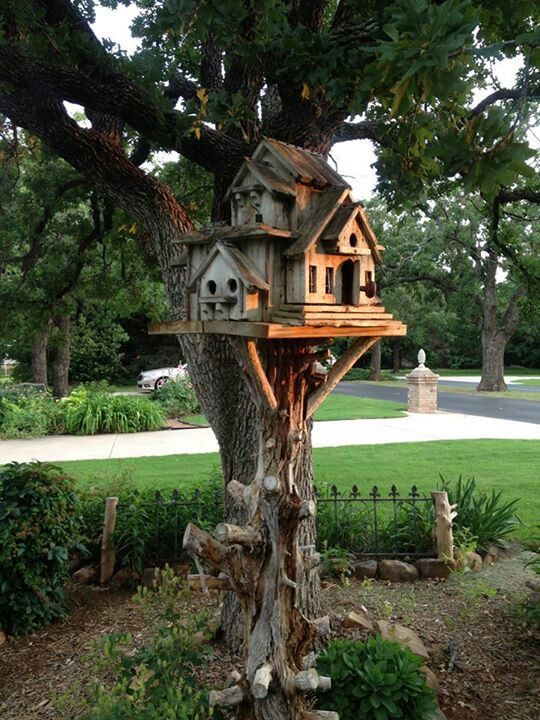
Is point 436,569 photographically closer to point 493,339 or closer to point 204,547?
point 204,547

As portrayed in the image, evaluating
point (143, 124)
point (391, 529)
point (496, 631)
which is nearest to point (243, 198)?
point (143, 124)

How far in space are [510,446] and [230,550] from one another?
10.7 m

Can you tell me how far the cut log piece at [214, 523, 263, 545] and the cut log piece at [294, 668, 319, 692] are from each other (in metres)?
0.72

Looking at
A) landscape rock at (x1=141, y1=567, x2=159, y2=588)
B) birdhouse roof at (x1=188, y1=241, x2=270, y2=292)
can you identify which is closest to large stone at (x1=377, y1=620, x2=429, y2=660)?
landscape rock at (x1=141, y1=567, x2=159, y2=588)

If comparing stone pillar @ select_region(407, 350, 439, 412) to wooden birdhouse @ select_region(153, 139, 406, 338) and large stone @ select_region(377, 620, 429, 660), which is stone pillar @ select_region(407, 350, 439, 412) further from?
wooden birdhouse @ select_region(153, 139, 406, 338)

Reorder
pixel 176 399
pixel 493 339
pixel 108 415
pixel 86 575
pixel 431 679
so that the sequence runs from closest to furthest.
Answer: pixel 431 679, pixel 86 575, pixel 108 415, pixel 176 399, pixel 493 339

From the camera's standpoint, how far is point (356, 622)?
4777mm

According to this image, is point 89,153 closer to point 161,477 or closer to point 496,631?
point 496,631

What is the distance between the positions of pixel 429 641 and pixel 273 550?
2.44m

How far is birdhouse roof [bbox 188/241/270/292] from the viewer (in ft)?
8.52

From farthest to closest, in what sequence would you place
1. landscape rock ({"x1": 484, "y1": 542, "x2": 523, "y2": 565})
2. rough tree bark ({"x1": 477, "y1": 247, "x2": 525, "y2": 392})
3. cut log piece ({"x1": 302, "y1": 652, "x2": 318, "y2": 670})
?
rough tree bark ({"x1": 477, "y1": 247, "x2": 525, "y2": 392})
landscape rock ({"x1": 484, "y1": 542, "x2": 523, "y2": 565})
cut log piece ({"x1": 302, "y1": 652, "x2": 318, "y2": 670})

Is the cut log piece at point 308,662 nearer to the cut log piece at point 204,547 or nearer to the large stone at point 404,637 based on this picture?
the cut log piece at point 204,547

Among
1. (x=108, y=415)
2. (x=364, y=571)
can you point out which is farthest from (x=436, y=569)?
(x=108, y=415)

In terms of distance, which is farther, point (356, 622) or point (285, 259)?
point (356, 622)
